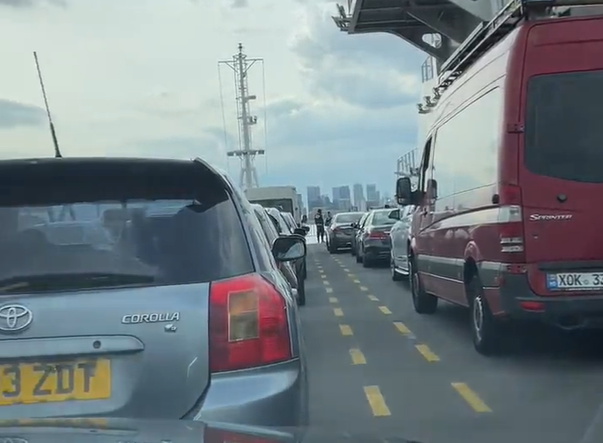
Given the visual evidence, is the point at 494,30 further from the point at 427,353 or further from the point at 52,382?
the point at 52,382

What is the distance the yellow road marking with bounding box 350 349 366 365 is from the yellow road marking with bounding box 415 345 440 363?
0.59 m

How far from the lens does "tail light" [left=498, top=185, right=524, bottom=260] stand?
27.1ft

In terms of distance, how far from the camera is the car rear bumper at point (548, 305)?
8.26 meters

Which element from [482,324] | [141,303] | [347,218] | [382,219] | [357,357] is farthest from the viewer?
[347,218]

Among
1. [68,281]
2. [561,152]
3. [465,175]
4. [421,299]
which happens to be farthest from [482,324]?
[68,281]

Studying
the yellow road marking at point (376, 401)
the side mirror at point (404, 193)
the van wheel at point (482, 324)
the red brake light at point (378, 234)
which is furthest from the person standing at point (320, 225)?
the yellow road marking at point (376, 401)

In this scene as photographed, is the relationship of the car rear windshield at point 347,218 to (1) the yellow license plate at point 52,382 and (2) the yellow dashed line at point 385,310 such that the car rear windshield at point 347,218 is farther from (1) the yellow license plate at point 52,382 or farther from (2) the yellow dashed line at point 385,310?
(1) the yellow license plate at point 52,382

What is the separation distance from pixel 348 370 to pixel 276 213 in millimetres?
8547

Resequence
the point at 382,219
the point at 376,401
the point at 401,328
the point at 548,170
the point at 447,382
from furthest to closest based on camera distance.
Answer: the point at 382,219
the point at 401,328
the point at 548,170
the point at 447,382
the point at 376,401

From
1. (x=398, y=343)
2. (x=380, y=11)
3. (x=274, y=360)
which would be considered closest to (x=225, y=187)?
(x=274, y=360)

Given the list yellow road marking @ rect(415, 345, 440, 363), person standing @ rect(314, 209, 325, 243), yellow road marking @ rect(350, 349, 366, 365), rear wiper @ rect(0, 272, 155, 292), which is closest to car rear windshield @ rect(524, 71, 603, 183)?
yellow road marking @ rect(415, 345, 440, 363)

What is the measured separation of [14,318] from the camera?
11.8 feet

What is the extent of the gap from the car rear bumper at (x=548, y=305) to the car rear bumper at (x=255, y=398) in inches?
189

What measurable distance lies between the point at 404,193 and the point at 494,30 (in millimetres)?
4116
